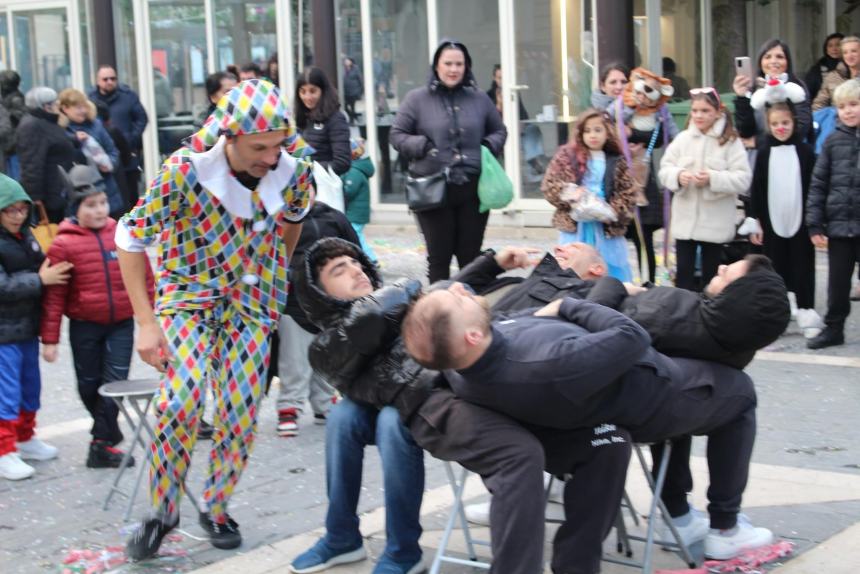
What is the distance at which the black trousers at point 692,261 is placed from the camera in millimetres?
9523

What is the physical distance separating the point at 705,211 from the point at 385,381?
5038mm

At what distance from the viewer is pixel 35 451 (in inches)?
280

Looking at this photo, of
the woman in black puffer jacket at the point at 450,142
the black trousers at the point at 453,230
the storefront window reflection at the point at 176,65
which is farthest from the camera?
the storefront window reflection at the point at 176,65

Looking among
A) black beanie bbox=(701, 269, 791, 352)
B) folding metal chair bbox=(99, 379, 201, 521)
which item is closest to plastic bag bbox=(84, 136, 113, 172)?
folding metal chair bbox=(99, 379, 201, 521)

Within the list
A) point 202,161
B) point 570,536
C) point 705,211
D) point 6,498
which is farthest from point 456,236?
point 570,536

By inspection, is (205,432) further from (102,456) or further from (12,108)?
(12,108)

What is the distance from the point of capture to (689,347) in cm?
473

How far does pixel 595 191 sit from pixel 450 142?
1038mm

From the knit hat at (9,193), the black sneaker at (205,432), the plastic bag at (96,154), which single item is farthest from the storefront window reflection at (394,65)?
the knit hat at (9,193)

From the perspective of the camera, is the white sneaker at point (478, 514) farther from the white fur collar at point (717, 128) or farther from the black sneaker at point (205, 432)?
the white fur collar at point (717, 128)

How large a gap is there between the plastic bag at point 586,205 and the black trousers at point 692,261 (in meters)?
1.09

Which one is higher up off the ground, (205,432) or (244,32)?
(244,32)

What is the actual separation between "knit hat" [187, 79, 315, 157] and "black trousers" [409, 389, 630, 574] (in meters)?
1.26

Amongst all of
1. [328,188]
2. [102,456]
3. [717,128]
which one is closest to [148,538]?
[102,456]
